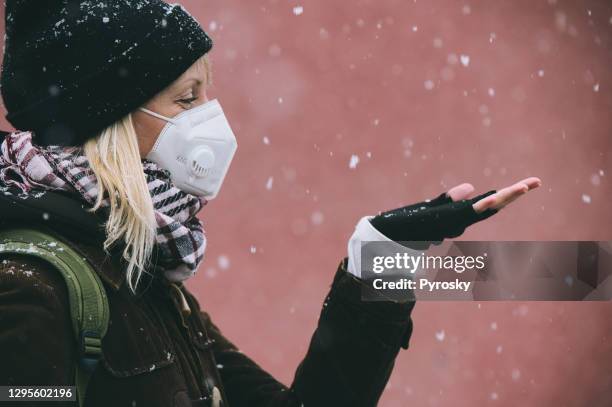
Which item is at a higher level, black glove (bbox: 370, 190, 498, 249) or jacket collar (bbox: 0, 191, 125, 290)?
black glove (bbox: 370, 190, 498, 249)

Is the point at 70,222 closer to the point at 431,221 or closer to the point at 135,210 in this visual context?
the point at 135,210

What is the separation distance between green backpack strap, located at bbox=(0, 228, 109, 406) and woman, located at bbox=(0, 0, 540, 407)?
0.06ft

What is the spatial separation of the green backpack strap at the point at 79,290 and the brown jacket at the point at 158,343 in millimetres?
17

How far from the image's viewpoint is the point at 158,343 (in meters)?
1.69

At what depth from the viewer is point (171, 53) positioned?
6.20 ft

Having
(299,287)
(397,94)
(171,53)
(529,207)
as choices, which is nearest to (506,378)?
(529,207)

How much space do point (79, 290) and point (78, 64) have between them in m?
0.55

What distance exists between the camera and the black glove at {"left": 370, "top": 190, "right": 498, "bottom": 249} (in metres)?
1.76

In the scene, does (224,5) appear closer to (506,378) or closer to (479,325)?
(479,325)

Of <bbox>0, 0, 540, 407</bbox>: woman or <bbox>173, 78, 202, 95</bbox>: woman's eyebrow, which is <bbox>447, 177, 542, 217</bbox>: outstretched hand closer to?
<bbox>0, 0, 540, 407</bbox>: woman

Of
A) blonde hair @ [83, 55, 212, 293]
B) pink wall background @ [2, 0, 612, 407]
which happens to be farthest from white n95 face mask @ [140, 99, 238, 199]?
pink wall background @ [2, 0, 612, 407]

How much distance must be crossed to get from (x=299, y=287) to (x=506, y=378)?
1.20m

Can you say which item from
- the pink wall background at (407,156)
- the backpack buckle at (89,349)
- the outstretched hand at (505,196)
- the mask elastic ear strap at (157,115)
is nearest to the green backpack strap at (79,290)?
the backpack buckle at (89,349)

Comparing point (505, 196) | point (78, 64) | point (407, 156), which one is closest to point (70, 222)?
point (78, 64)
